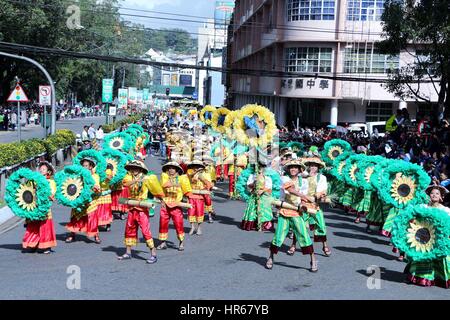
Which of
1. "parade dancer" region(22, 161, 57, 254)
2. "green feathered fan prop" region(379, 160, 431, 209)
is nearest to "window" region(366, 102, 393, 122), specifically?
"green feathered fan prop" region(379, 160, 431, 209)

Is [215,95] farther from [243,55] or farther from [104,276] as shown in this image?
[104,276]

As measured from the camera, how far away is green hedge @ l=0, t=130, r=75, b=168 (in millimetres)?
17750

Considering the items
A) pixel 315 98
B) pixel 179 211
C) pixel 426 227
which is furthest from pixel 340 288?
pixel 315 98

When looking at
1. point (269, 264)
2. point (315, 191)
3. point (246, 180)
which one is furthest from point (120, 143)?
point (269, 264)

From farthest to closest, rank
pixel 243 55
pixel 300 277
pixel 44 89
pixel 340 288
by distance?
pixel 243 55
pixel 44 89
pixel 300 277
pixel 340 288

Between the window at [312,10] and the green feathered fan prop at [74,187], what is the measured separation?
28.9 metres

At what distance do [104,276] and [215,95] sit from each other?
290ft

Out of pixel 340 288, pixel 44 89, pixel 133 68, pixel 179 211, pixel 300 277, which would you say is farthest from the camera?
pixel 133 68

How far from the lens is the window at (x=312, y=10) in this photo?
3816cm

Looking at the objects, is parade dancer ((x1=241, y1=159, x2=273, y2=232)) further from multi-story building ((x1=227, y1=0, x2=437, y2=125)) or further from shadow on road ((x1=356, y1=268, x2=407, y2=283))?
multi-story building ((x1=227, y1=0, x2=437, y2=125))

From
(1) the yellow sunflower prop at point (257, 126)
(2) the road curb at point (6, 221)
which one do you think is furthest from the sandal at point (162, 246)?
(1) the yellow sunflower prop at point (257, 126)

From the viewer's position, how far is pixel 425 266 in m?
9.70

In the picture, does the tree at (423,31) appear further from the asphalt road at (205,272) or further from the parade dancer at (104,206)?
the parade dancer at (104,206)

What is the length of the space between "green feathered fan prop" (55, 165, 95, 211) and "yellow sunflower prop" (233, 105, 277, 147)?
5674 millimetres
